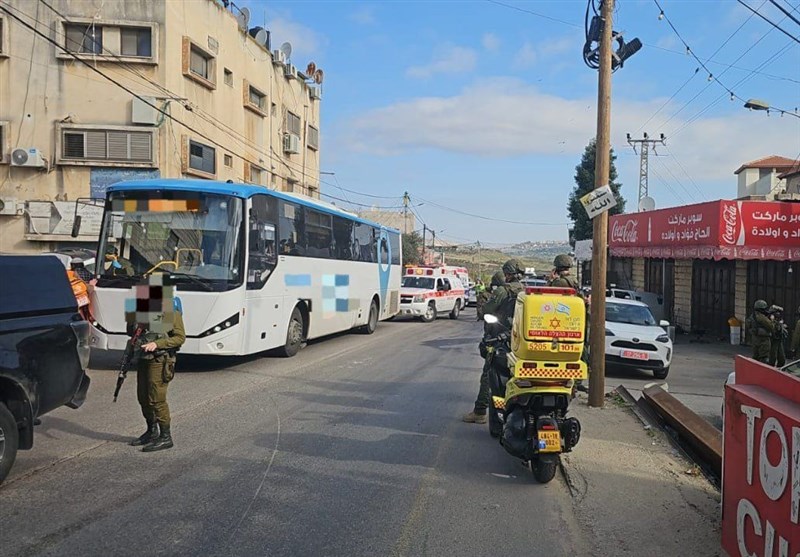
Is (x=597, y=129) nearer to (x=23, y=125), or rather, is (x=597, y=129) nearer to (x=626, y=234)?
(x=626, y=234)

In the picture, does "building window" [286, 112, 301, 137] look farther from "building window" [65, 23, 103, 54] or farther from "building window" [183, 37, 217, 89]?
"building window" [65, 23, 103, 54]

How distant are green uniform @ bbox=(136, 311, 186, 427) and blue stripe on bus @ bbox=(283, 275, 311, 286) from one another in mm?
6603

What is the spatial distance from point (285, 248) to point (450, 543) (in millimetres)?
9246

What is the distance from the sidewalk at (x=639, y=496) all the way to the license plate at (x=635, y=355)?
589 cm

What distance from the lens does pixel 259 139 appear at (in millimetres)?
30344

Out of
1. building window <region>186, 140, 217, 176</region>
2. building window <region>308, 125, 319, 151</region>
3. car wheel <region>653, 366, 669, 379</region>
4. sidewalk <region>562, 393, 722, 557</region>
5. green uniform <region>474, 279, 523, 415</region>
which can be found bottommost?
car wheel <region>653, 366, 669, 379</region>

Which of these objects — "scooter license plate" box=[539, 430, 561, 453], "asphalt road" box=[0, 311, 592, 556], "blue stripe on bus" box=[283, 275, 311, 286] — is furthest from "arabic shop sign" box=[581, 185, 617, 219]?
"blue stripe on bus" box=[283, 275, 311, 286]

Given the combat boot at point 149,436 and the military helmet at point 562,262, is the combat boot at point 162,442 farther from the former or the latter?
the military helmet at point 562,262

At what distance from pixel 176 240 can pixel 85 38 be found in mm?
16069

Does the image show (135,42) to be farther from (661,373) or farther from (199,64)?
(661,373)

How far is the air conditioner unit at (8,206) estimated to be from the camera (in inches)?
892

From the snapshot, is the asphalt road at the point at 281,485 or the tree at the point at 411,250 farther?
the tree at the point at 411,250

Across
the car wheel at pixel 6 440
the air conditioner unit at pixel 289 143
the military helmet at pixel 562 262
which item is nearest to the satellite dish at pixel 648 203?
the air conditioner unit at pixel 289 143

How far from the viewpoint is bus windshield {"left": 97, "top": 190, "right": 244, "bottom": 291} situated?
10914 millimetres
